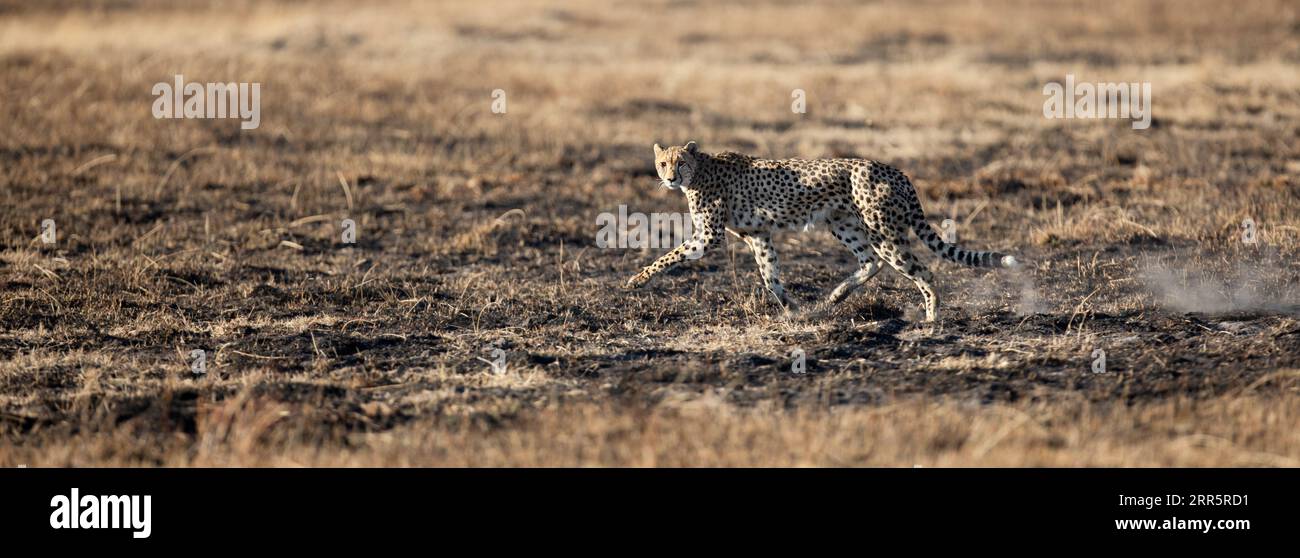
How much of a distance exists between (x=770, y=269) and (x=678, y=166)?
1.09m

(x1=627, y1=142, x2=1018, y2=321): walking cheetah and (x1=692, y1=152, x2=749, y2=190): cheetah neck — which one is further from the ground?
(x1=692, y1=152, x2=749, y2=190): cheetah neck

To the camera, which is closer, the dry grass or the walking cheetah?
the dry grass

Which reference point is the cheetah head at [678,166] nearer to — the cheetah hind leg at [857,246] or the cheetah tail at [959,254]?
the cheetah hind leg at [857,246]

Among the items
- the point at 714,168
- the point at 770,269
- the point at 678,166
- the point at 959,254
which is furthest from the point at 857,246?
the point at 678,166

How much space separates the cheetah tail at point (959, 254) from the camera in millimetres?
8980

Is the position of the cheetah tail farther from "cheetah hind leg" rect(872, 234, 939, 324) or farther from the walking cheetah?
"cheetah hind leg" rect(872, 234, 939, 324)

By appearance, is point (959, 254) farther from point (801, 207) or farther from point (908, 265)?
point (801, 207)

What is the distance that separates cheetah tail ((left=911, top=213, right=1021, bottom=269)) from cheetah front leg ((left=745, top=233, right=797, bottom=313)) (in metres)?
1.14

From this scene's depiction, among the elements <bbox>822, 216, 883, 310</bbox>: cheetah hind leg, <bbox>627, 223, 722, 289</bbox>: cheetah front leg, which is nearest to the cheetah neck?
<bbox>627, 223, 722, 289</bbox>: cheetah front leg

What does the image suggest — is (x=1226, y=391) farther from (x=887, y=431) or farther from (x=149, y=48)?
(x=149, y=48)

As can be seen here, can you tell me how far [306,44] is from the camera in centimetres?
2642

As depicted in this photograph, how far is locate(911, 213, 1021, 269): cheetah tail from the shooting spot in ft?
29.5

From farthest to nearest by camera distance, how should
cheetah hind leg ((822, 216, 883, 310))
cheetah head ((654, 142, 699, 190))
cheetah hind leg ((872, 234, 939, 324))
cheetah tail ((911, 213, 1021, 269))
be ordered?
cheetah hind leg ((822, 216, 883, 310)) → cheetah head ((654, 142, 699, 190)) → cheetah hind leg ((872, 234, 939, 324)) → cheetah tail ((911, 213, 1021, 269))
